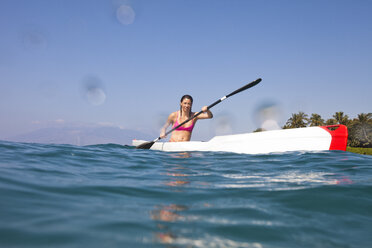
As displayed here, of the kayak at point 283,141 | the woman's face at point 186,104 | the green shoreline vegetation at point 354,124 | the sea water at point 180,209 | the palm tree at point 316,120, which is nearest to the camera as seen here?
the sea water at point 180,209

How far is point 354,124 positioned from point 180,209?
4174 cm

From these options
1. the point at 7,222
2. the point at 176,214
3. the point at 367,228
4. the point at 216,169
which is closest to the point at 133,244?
the point at 176,214

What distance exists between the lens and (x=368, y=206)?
2.61 m

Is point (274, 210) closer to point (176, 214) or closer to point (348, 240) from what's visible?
point (348, 240)

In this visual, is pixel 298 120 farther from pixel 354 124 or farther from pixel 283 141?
pixel 283 141

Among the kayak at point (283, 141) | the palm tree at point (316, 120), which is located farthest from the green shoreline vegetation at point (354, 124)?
the kayak at point (283, 141)

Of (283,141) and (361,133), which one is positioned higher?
(361,133)

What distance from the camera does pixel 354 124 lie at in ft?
118

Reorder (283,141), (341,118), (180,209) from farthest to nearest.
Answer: (341,118) → (283,141) → (180,209)

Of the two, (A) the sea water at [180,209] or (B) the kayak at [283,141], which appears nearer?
(A) the sea water at [180,209]

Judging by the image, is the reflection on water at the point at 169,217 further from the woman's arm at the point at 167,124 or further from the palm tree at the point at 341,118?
the palm tree at the point at 341,118

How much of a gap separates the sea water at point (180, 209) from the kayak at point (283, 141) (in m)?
2.72

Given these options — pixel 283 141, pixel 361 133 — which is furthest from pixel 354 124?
pixel 283 141

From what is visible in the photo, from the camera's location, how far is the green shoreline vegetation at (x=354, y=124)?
33.1 meters
